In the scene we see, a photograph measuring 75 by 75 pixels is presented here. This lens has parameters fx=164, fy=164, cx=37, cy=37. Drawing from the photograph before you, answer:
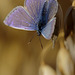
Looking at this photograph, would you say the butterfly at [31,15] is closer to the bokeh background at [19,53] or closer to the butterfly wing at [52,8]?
the butterfly wing at [52,8]

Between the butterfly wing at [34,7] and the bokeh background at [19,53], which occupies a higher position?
the butterfly wing at [34,7]

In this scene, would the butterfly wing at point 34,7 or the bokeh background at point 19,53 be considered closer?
the butterfly wing at point 34,7

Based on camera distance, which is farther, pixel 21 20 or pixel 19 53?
pixel 19 53

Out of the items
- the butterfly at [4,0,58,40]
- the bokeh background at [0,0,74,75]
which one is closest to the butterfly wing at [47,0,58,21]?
the butterfly at [4,0,58,40]

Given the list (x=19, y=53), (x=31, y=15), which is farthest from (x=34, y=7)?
(x=19, y=53)

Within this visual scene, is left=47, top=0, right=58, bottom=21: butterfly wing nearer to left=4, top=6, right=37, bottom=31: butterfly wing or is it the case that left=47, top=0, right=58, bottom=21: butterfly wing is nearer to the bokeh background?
left=4, top=6, right=37, bottom=31: butterfly wing

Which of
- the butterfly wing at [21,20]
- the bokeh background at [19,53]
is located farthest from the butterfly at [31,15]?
the bokeh background at [19,53]

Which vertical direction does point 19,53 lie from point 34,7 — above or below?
below

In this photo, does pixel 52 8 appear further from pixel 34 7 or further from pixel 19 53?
pixel 19 53
